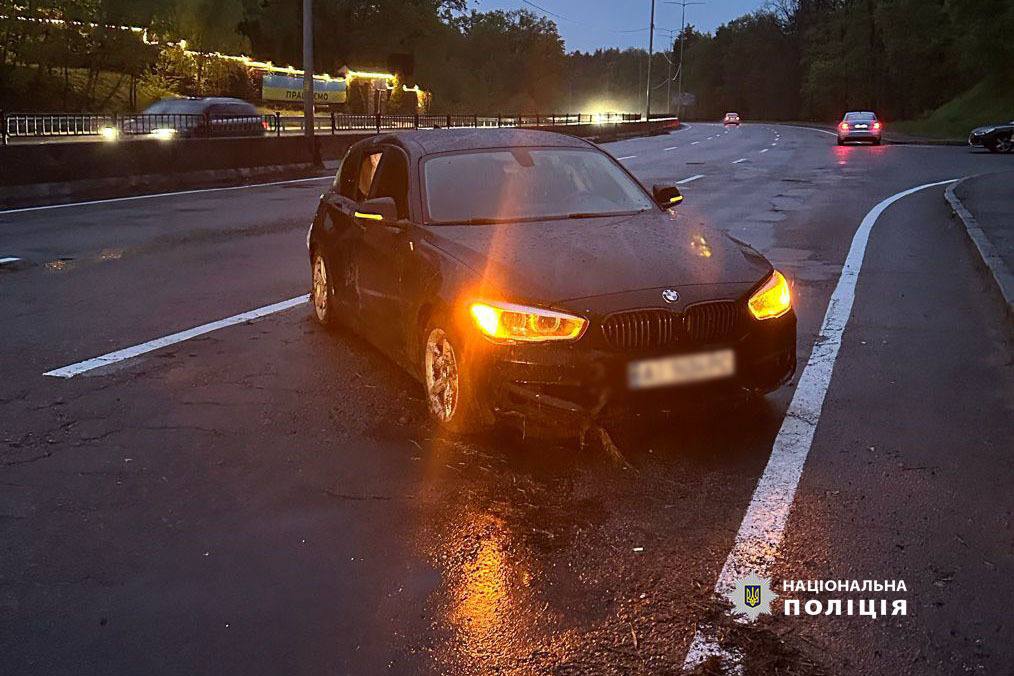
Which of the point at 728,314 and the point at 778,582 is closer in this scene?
the point at 778,582

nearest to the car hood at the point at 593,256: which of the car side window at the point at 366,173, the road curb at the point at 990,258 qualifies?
the car side window at the point at 366,173

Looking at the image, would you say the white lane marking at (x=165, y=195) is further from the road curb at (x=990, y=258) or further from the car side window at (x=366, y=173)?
the road curb at (x=990, y=258)

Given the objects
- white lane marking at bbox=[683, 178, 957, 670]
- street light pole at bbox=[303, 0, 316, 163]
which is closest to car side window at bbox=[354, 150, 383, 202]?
white lane marking at bbox=[683, 178, 957, 670]

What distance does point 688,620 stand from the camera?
3.51 m

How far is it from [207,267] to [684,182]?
50.4 ft

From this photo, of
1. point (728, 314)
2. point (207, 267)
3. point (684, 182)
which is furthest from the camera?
point (684, 182)

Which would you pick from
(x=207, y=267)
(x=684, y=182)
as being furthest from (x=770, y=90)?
(x=207, y=267)

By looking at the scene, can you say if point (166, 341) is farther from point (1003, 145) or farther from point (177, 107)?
point (1003, 145)

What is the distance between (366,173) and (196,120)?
22740 mm

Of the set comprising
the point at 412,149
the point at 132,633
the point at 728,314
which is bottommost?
the point at 132,633

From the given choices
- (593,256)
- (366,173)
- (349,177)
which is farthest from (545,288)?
(349,177)

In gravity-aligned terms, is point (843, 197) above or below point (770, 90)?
below

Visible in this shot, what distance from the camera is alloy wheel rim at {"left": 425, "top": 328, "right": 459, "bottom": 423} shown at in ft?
17.6

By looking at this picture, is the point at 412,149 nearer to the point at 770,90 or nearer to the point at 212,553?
the point at 212,553
